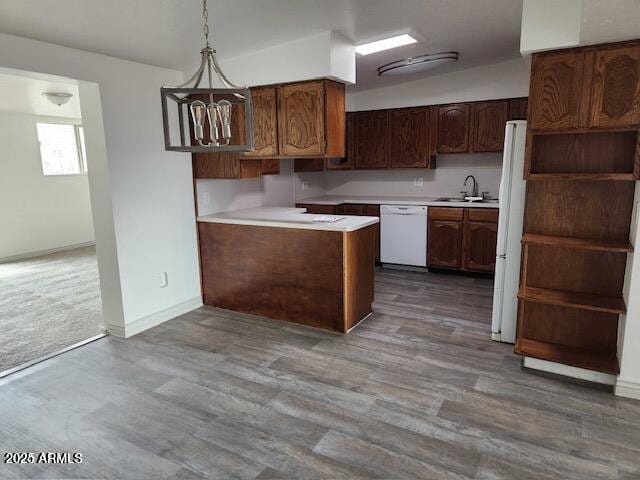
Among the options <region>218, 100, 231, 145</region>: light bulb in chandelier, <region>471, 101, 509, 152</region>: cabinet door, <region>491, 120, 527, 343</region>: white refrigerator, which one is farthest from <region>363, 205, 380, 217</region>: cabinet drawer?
<region>218, 100, 231, 145</region>: light bulb in chandelier

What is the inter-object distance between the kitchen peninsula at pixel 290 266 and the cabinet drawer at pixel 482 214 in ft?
5.34

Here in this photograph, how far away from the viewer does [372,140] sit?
18.7ft

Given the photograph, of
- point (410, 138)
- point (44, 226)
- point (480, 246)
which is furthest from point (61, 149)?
point (480, 246)

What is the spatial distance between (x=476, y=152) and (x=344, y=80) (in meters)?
2.30

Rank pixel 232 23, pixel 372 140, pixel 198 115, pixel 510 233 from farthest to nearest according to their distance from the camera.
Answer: pixel 372 140, pixel 510 233, pixel 232 23, pixel 198 115

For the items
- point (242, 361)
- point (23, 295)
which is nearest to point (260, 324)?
point (242, 361)

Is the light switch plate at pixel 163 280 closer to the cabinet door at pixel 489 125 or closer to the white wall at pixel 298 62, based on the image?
the white wall at pixel 298 62

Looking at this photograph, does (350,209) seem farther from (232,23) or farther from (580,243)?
(580,243)

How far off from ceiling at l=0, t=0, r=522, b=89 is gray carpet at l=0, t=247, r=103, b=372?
2.28 meters

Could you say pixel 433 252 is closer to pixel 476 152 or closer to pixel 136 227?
pixel 476 152

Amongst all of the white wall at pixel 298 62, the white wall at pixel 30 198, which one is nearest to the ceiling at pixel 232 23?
the white wall at pixel 298 62

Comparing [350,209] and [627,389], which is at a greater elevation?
[350,209]

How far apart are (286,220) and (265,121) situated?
91cm

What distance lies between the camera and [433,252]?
5152mm
